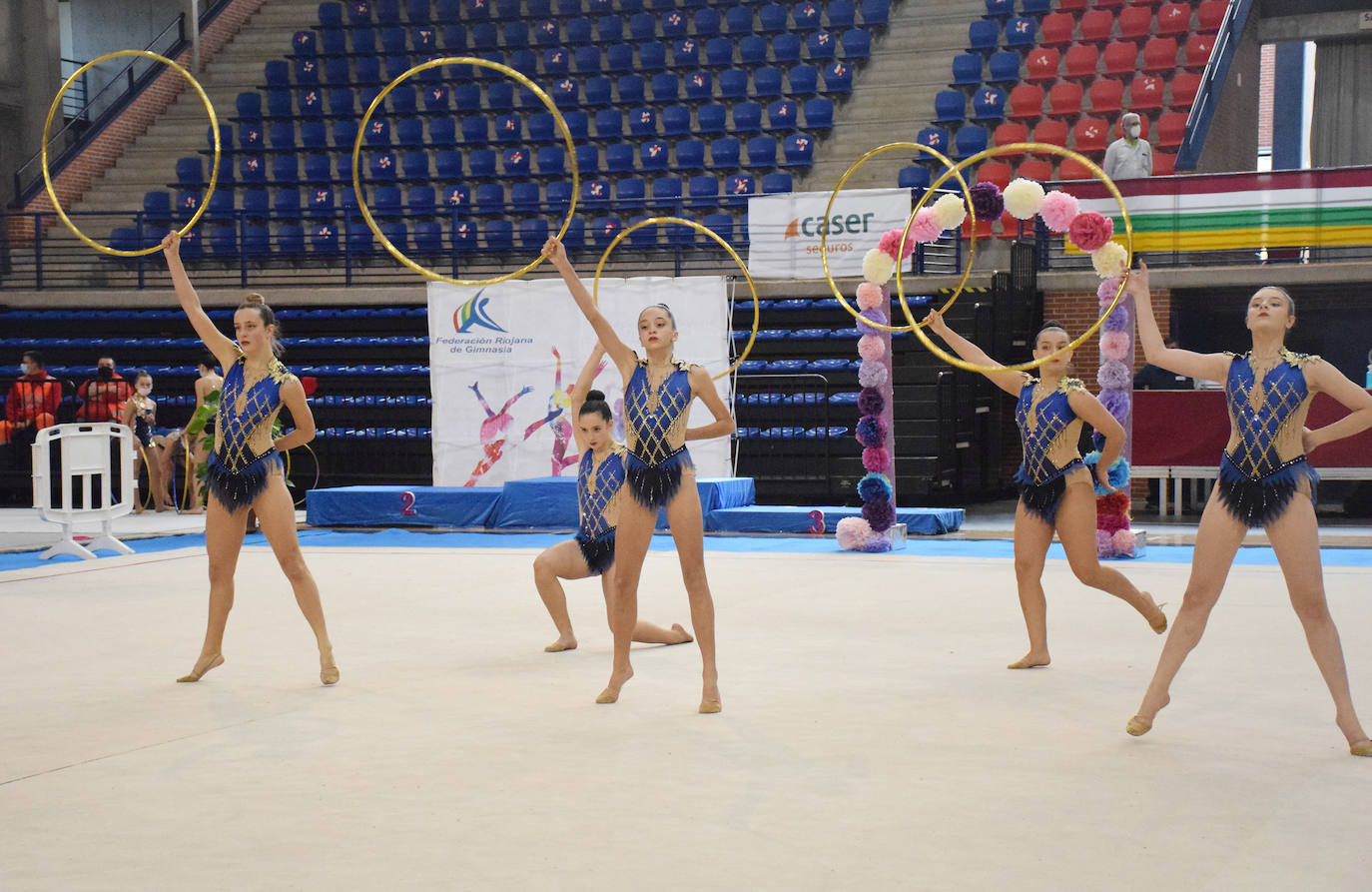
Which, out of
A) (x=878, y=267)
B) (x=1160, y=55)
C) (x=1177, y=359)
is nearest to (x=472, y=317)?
(x=878, y=267)

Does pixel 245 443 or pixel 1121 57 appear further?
pixel 1121 57

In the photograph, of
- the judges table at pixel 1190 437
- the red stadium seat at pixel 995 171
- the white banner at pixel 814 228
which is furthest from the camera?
the red stadium seat at pixel 995 171

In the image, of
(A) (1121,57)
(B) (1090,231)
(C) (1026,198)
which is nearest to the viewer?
(B) (1090,231)

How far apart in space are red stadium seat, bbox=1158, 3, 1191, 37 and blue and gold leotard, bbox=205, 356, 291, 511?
629 inches

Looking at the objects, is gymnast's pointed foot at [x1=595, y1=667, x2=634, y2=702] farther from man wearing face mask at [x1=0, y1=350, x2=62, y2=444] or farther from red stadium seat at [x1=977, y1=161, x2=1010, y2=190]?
red stadium seat at [x1=977, y1=161, x2=1010, y2=190]

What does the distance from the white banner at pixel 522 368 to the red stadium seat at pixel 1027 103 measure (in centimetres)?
678

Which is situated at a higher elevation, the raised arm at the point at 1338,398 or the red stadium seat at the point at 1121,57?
the red stadium seat at the point at 1121,57

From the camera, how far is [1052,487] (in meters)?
6.35

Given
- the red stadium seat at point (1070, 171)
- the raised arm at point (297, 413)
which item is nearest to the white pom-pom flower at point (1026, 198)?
the raised arm at point (297, 413)

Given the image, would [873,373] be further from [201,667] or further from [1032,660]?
[201,667]

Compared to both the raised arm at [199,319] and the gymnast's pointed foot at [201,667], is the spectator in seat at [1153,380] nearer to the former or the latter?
the raised arm at [199,319]

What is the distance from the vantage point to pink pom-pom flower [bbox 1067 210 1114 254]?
835 centimetres

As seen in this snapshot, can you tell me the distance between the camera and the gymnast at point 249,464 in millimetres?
6062

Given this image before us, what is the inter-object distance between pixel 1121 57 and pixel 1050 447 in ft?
45.5
